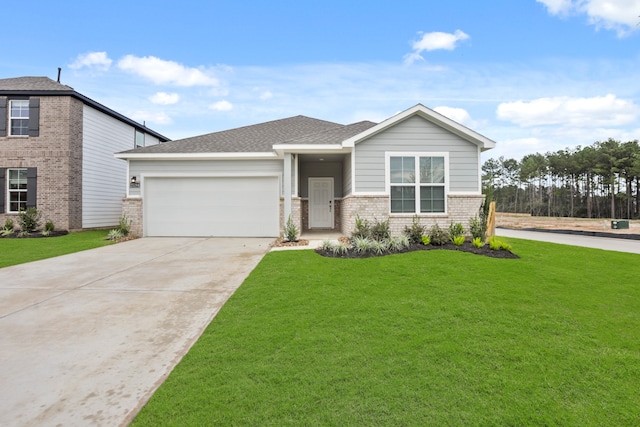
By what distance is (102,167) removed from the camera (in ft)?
51.2

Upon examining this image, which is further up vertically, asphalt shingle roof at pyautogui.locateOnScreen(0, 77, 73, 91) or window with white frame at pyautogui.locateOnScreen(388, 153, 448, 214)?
asphalt shingle roof at pyautogui.locateOnScreen(0, 77, 73, 91)

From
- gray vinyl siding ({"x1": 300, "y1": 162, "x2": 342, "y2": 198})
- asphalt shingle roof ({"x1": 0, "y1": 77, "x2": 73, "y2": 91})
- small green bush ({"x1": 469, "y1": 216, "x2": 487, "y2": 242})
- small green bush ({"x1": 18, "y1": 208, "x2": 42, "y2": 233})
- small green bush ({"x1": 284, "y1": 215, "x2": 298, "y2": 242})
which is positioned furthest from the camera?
gray vinyl siding ({"x1": 300, "y1": 162, "x2": 342, "y2": 198})

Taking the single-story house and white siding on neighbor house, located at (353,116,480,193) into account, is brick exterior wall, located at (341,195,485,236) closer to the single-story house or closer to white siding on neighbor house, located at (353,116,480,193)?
the single-story house

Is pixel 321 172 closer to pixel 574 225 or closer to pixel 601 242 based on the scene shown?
pixel 601 242

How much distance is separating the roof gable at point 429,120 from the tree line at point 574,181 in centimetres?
2507

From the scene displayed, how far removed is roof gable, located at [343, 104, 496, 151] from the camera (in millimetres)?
10195

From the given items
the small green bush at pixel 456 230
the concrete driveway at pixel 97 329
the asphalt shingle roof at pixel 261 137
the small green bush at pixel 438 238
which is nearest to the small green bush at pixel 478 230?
the small green bush at pixel 456 230

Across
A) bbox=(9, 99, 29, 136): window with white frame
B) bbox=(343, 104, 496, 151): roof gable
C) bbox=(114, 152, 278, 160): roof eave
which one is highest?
bbox=(9, 99, 29, 136): window with white frame

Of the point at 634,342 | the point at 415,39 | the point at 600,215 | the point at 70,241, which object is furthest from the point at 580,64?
the point at 600,215

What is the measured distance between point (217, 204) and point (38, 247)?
532 cm

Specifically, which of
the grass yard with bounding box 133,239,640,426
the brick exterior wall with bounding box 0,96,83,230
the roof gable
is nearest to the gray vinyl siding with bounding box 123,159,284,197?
the roof gable

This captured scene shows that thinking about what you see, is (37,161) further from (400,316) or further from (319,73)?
(400,316)

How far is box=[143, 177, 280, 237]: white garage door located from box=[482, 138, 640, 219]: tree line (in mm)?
27448

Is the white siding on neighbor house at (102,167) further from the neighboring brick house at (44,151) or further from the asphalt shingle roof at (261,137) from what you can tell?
the asphalt shingle roof at (261,137)
